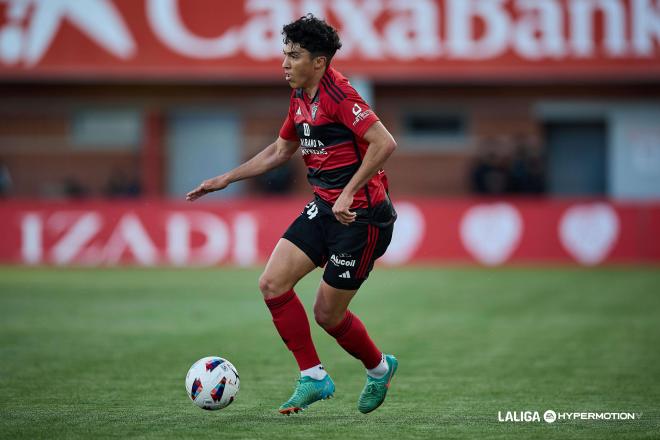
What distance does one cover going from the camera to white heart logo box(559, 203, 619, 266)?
837 inches

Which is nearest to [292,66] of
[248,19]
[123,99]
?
[248,19]

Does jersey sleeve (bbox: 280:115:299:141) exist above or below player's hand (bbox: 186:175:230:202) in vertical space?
above

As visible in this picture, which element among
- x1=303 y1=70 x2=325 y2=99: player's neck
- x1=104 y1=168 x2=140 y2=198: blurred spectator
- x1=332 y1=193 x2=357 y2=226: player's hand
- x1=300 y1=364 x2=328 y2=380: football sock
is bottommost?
x1=104 y1=168 x2=140 y2=198: blurred spectator

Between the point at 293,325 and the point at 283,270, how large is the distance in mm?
344

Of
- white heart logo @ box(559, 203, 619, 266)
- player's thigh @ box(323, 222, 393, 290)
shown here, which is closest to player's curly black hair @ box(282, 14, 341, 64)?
player's thigh @ box(323, 222, 393, 290)

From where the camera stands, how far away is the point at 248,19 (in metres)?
22.0

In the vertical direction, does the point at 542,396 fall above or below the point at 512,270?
above

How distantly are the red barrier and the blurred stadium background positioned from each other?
3 cm

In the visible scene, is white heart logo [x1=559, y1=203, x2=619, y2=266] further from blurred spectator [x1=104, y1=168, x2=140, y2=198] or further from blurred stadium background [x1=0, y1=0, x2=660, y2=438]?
blurred spectator [x1=104, y1=168, x2=140, y2=198]

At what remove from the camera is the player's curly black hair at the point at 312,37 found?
659 cm

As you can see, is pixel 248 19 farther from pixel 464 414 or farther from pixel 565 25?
pixel 464 414

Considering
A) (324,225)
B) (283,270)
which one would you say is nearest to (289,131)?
(324,225)

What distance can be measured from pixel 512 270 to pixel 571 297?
4.72 metres

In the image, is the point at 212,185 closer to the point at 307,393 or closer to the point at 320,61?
the point at 320,61
